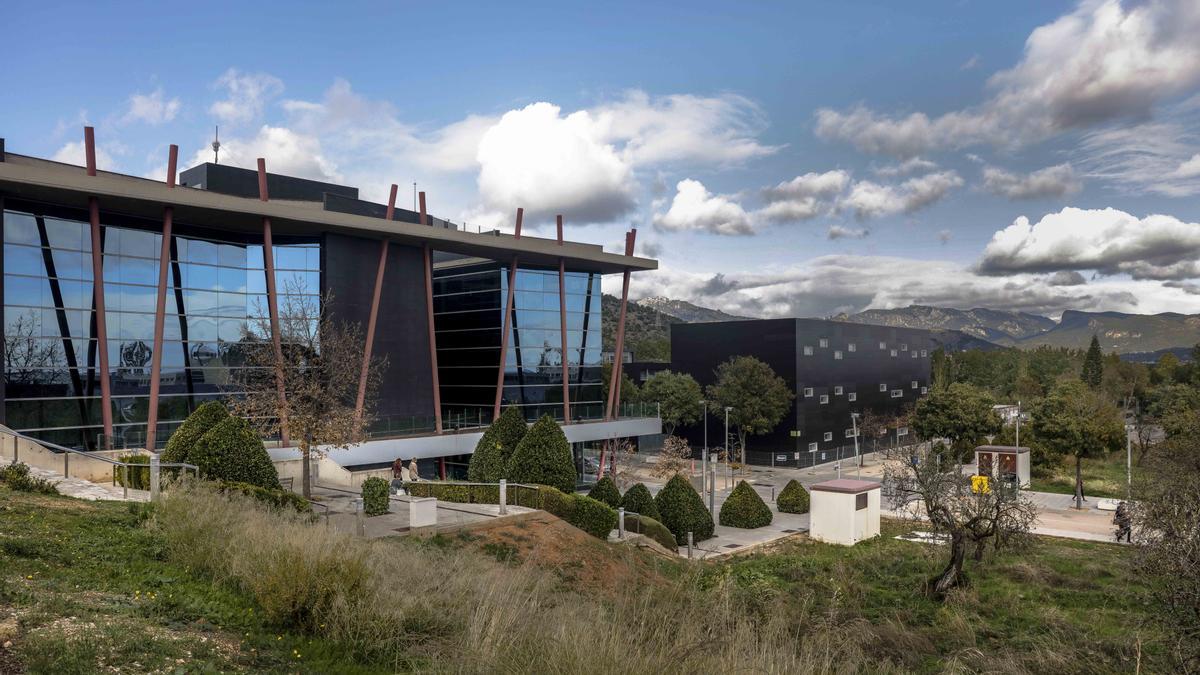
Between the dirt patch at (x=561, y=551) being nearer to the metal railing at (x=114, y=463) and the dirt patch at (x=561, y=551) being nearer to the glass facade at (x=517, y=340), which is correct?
the metal railing at (x=114, y=463)

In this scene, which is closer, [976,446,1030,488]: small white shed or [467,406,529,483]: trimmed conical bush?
[467,406,529,483]: trimmed conical bush

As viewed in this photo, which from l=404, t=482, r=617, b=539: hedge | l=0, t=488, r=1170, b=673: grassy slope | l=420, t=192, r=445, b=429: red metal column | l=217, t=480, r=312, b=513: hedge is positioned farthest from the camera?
l=420, t=192, r=445, b=429: red metal column

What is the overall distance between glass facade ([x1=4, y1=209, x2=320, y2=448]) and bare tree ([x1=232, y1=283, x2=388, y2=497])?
69 cm

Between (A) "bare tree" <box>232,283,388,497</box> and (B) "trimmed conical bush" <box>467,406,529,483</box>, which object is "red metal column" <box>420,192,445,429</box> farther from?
(B) "trimmed conical bush" <box>467,406,529,483</box>

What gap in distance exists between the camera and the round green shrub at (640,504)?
90.8 feet

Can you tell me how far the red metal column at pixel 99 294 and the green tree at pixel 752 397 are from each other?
4182 cm

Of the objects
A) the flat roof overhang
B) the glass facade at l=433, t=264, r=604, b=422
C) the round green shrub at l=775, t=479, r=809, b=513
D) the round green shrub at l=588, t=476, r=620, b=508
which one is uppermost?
the flat roof overhang

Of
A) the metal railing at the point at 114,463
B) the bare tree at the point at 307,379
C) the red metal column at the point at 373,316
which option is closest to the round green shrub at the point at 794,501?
the bare tree at the point at 307,379

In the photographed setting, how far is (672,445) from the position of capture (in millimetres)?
55438

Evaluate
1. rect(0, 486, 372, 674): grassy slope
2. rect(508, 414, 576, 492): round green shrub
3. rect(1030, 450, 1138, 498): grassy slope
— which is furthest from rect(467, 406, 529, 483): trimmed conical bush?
rect(1030, 450, 1138, 498): grassy slope

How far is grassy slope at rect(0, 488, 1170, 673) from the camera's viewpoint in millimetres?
7348

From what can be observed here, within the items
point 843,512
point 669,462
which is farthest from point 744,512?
point 669,462

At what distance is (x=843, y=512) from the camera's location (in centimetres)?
3041

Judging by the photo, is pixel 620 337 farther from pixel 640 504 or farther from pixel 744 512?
pixel 640 504
